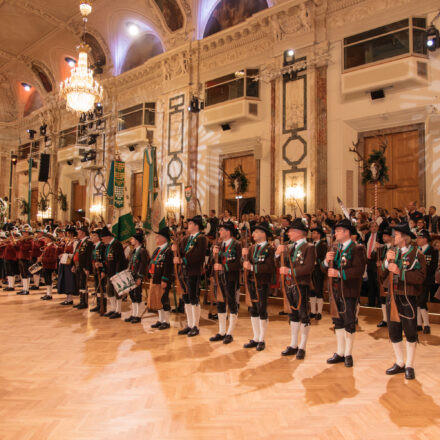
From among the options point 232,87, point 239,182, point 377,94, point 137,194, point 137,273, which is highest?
point 232,87

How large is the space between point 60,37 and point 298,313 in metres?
22.0

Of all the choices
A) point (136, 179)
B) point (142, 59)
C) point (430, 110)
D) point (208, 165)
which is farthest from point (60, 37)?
point (430, 110)

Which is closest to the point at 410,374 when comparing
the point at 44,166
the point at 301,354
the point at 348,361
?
the point at 348,361

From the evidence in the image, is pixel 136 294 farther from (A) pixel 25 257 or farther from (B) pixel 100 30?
(B) pixel 100 30

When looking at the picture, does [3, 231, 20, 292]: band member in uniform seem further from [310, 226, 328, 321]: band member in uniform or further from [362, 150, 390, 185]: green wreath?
[362, 150, 390, 185]: green wreath

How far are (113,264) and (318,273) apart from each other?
4010 mm

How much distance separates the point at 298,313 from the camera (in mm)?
5176

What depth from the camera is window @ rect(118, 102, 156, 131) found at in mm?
17828

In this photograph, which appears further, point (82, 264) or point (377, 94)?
point (377, 94)

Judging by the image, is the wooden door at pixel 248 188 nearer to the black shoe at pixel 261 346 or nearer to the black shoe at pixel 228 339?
the black shoe at pixel 228 339

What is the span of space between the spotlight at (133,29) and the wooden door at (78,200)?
341 inches

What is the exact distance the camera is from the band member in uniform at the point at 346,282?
4.70m

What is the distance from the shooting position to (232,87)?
47.6ft

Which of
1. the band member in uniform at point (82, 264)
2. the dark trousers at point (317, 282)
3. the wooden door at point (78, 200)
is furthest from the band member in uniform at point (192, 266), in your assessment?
the wooden door at point (78, 200)
